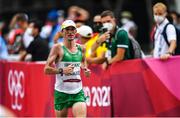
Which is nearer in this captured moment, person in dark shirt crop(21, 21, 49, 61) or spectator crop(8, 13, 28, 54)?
person in dark shirt crop(21, 21, 49, 61)

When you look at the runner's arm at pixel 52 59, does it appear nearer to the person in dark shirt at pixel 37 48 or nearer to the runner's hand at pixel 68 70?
the runner's hand at pixel 68 70

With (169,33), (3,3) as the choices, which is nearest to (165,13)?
(169,33)

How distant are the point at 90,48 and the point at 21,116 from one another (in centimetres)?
256

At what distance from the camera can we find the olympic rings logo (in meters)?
15.0

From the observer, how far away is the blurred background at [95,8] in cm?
2341

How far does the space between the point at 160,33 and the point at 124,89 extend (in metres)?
1.12

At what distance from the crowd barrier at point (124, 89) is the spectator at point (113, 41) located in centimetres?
17

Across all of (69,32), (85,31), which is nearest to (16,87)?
(85,31)

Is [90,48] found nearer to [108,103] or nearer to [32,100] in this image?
[108,103]

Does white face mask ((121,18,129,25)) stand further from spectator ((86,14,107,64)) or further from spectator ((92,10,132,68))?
spectator ((92,10,132,68))

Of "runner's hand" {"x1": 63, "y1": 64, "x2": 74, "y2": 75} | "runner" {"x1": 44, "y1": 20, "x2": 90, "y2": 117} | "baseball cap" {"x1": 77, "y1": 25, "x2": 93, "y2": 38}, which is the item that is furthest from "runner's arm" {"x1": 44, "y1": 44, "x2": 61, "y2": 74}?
"baseball cap" {"x1": 77, "y1": 25, "x2": 93, "y2": 38}

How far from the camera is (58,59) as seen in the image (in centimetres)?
1114

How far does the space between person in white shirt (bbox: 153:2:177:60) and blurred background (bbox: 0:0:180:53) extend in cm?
931

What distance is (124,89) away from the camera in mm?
12594
